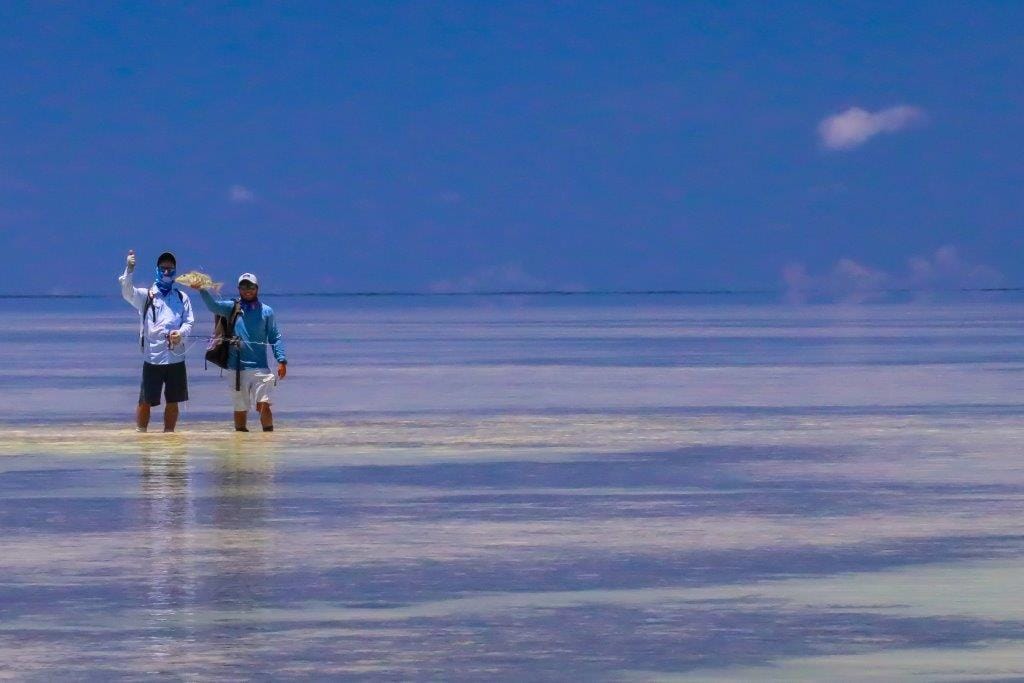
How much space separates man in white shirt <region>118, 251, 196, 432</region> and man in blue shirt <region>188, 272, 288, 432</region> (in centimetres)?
31

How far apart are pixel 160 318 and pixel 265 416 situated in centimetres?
133

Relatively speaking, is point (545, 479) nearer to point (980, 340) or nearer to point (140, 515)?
point (140, 515)

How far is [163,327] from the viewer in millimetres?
20125

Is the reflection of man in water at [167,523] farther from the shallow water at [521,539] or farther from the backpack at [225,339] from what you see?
the backpack at [225,339]

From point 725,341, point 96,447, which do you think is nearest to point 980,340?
point 725,341

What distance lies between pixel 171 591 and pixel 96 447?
875cm

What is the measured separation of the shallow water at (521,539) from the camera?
9180mm

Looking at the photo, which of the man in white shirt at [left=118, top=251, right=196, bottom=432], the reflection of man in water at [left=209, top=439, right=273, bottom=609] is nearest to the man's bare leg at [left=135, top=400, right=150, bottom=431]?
the man in white shirt at [left=118, top=251, right=196, bottom=432]

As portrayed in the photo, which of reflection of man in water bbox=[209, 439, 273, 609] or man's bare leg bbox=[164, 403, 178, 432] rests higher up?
man's bare leg bbox=[164, 403, 178, 432]

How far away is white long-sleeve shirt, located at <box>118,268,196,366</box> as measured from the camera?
20.0m

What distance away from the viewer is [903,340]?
54.7 metres

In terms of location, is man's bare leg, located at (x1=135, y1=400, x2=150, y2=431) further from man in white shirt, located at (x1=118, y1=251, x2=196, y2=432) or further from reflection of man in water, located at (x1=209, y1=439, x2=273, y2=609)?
reflection of man in water, located at (x1=209, y1=439, x2=273, y2=609)

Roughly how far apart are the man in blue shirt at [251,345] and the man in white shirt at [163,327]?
0.31 metres

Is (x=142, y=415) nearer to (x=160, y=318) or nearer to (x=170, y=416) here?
(x=170, y=416)
